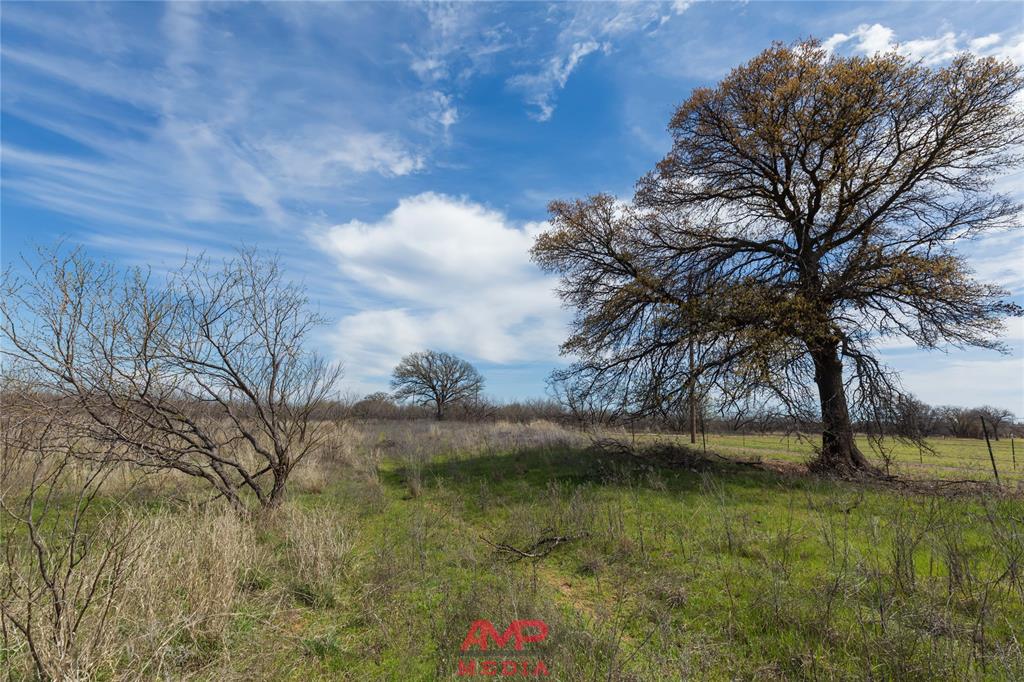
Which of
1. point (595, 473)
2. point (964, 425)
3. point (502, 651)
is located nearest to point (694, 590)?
point (502, 651)

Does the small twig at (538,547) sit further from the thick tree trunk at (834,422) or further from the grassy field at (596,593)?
the thick tree trunk at (834,422)

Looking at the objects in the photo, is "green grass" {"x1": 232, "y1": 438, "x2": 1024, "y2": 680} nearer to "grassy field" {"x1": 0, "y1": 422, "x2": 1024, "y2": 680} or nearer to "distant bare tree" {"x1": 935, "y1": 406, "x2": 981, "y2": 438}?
"grassy field" {"x1": 0, "y1": 422, "x2": 1024, "y2": 680}

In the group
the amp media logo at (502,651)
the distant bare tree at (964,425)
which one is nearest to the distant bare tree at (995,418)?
the distant bare tree at (964,425)

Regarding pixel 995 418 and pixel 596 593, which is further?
pixel 995 418

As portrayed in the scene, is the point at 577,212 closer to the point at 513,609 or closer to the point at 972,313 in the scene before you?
the point at 972,313

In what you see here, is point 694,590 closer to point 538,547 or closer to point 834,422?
point 538,547

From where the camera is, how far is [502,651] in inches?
147

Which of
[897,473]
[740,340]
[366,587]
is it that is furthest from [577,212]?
[366,587]

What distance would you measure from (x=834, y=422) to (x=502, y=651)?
440 inches

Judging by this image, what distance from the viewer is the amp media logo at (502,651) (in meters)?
3.45

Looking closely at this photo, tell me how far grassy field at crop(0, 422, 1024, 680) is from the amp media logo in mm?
57

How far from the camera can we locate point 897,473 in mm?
11227

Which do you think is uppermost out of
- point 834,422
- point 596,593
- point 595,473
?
point 834,422

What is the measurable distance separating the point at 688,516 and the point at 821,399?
270 inches
